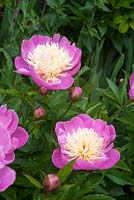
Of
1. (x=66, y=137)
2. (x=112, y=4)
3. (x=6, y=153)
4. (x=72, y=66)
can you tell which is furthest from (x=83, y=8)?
(x=6, y=153)

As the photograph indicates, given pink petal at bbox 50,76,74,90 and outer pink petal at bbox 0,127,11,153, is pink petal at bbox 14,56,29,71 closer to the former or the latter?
pink petal at bbox 50,76,74,90

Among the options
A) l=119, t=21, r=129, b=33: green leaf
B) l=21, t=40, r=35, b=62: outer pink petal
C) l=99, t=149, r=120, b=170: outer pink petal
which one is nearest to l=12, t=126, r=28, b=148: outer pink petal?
l=99, t=149, r=120, b=170: outer pink petal

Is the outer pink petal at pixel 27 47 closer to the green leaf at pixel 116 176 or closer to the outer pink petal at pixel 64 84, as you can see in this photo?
the outer pink petal at pixel 64 84

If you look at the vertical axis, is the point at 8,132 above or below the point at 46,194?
above

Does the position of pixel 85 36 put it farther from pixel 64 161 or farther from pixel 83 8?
pixel 64 161

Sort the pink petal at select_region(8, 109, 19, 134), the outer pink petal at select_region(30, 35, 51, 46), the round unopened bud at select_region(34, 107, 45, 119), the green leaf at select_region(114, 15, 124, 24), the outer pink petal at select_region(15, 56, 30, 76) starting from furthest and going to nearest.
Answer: the green leaf at select_region(114, 15, 124, 24), the outer pink petal at select_region(30, 35, 51, 46), the outer pink petal at select_region(15, 56, 30, 76), the round unopened bud at select_region(34, 107, 45, 119), the pink petal at select_region(8, 109, 19, 134)

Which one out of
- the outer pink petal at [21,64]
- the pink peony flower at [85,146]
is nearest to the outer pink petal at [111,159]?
the pink peony flower at [85,146]

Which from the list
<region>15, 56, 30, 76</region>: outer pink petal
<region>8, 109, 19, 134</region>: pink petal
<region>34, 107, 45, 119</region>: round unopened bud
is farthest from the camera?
<region>15, 56, 30, 76</region>: outer pink petal

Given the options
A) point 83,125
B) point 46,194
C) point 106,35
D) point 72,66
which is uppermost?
point 72,66
